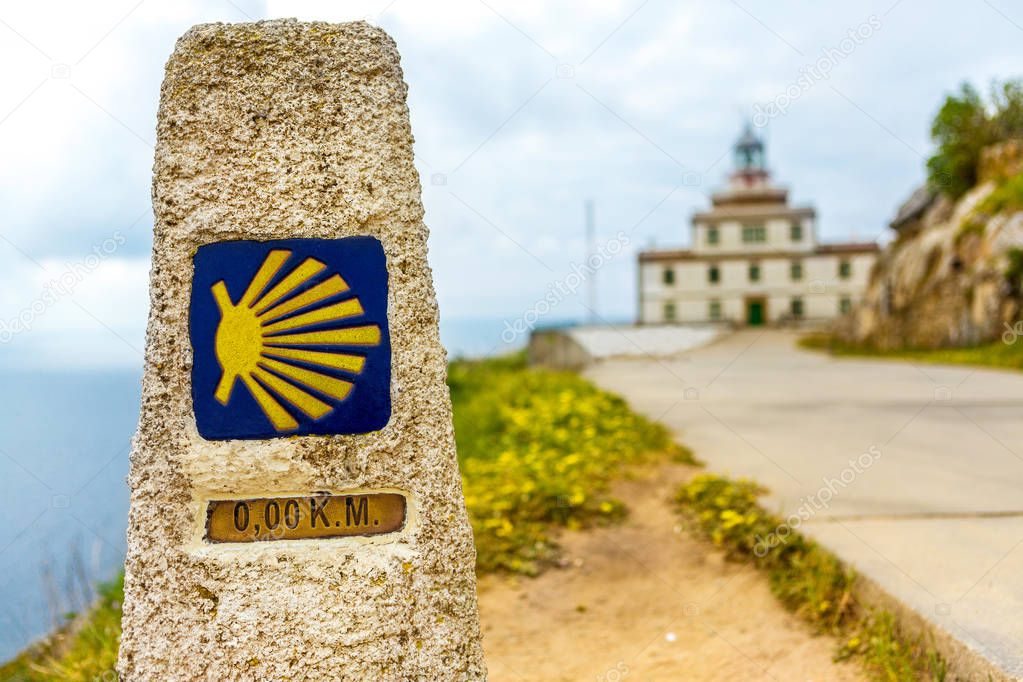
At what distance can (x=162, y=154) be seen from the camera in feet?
7.74

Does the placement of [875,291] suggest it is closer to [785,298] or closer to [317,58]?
[785,298]

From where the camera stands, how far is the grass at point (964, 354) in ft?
41.4

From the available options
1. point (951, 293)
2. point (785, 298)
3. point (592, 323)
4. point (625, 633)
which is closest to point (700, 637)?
point (625, 633)

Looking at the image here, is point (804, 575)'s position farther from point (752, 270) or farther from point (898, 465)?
point (752, 270)

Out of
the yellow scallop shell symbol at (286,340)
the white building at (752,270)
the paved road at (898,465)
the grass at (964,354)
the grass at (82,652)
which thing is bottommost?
the grass at (82,652)

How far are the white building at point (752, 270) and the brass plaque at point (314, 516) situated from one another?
1377 inches

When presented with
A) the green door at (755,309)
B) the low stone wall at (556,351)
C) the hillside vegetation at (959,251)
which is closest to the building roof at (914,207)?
the hillside vegetation at (959,251)

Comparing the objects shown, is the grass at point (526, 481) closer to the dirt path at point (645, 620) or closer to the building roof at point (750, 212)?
the dirt path at point (645, 620)

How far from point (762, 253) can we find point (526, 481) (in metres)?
33.3

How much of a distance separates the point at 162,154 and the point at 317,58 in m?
0.53

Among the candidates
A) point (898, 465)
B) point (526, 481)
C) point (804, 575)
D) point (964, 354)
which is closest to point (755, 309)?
point (964, 354)

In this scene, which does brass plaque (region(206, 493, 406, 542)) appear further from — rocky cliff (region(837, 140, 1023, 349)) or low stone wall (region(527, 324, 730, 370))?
rocky cliff (region(837, 140, 1023, 349))

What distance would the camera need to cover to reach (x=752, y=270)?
36812 millimetres

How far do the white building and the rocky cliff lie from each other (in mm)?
14062
